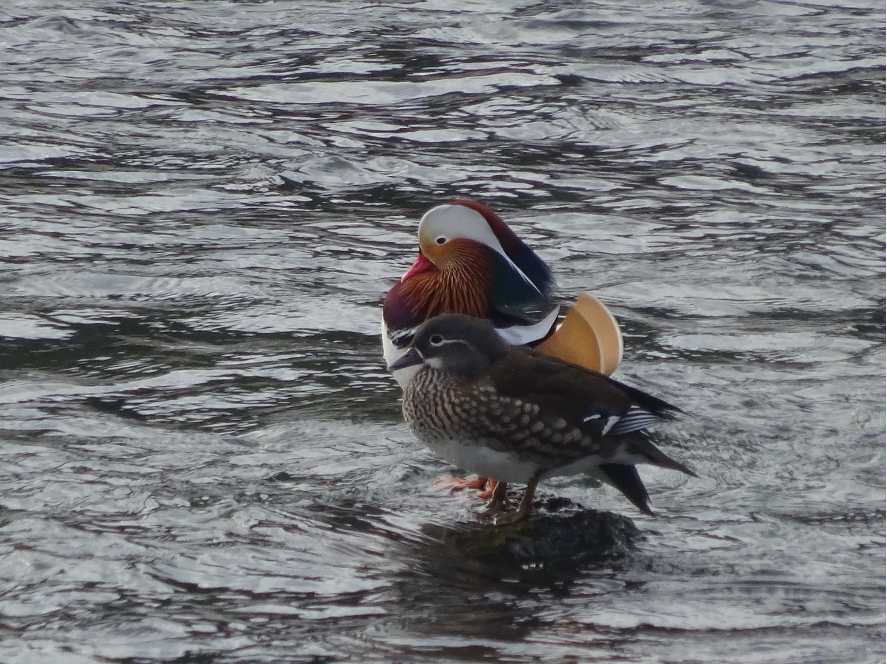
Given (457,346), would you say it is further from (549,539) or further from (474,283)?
(549,539)

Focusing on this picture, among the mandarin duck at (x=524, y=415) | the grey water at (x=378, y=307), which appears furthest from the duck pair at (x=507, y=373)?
the grey water at (x=378, y=307)

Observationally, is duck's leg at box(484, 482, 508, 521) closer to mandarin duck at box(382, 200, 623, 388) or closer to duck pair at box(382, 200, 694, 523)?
duck pair at box(382, 200, 694, 523)

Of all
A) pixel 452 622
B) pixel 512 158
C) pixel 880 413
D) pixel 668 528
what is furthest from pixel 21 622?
pixel 512 158

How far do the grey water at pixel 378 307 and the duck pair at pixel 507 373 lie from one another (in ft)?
1.02

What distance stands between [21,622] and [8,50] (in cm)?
781

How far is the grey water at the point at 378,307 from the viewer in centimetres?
390

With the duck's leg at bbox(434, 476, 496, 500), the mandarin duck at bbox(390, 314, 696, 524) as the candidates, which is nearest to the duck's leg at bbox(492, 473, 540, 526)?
the mandarin duck at bbox(390, 314, 696, 524)

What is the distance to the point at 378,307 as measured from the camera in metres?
6.75

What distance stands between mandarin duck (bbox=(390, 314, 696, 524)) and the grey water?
0.30 meters

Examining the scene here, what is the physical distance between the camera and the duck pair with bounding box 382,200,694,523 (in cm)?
424

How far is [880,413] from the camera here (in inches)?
205

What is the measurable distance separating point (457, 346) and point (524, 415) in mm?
371

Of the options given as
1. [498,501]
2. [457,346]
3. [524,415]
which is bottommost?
[498,501]

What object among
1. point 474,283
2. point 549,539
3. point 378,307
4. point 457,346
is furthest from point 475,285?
point 378,307
